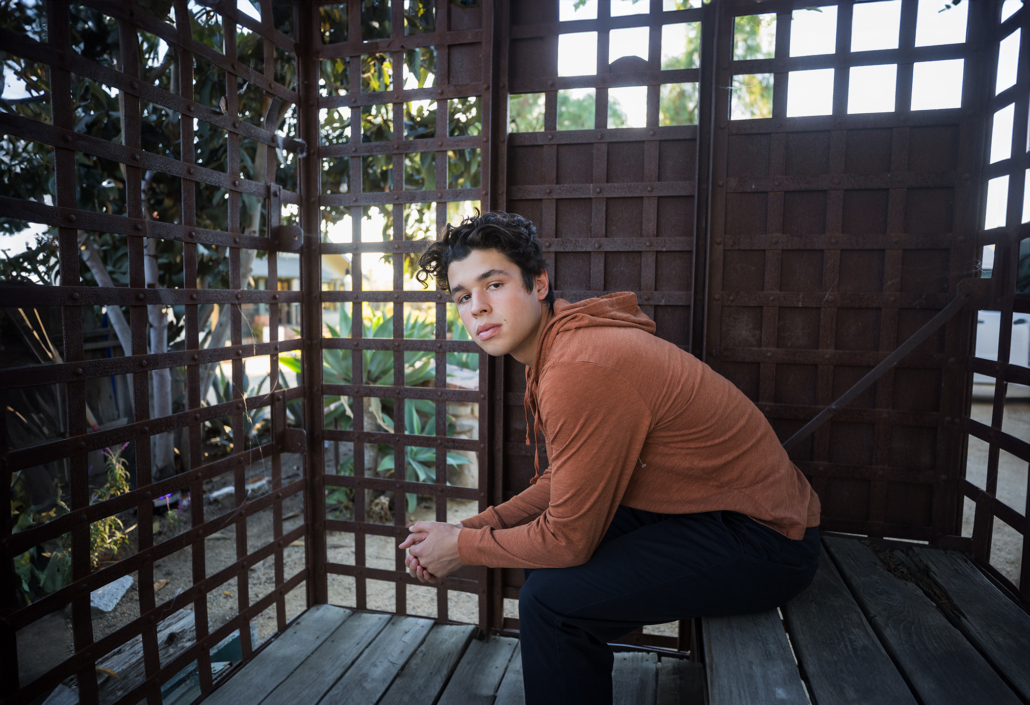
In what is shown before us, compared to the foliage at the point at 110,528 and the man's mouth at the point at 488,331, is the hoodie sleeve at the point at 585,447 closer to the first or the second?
the man's mouth at the point at 488,331

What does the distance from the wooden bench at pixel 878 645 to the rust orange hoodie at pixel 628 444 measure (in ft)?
0.86

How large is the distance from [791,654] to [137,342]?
198 centimetres

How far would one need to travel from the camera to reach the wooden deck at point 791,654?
1.28 metres

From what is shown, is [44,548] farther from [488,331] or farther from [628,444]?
[628,444]

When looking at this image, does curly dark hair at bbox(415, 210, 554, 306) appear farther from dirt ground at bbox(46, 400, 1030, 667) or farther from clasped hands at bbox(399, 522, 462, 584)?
dirt ground at bbox(46, 400, 1030, 667)

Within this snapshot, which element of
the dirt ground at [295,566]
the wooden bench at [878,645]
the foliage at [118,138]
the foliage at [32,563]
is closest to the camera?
the wooden bench at [878,645]

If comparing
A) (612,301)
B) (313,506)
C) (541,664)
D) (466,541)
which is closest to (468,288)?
(612,301)

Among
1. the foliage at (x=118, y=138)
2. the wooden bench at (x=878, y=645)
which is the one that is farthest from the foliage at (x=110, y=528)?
the wooden bench at (x=878, y=645)

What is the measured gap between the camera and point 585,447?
4.34 ft

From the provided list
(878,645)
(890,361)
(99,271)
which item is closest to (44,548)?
(99,271)

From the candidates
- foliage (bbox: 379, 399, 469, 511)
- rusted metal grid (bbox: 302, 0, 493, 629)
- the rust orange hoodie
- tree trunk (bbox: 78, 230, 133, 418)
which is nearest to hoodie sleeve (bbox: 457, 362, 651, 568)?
the rust orange hoodie

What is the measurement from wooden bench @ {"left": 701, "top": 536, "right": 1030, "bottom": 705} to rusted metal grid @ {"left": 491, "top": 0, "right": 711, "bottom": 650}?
89 cm

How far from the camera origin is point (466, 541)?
158 cm

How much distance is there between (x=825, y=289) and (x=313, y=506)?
2.31 m
